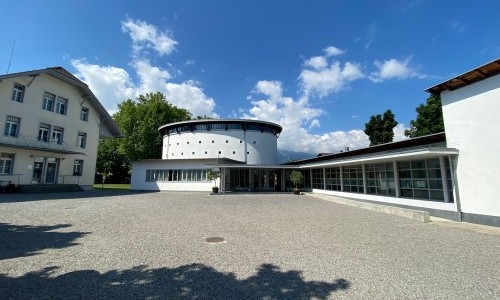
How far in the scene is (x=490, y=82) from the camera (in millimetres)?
9812

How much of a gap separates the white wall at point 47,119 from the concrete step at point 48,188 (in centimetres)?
131

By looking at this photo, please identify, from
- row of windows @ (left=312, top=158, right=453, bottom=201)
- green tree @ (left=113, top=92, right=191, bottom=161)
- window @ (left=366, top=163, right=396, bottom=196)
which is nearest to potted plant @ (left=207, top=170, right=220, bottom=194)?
row of windows @ (left=312, top=158, right=453, bottom=201)

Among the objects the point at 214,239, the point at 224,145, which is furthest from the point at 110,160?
the point at 214,239

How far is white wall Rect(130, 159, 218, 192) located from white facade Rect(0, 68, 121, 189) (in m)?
4.57

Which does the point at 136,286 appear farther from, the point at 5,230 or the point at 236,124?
the point at 236,124

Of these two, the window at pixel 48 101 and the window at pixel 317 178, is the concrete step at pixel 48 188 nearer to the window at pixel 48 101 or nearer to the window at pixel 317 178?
the window at pixel 48 101

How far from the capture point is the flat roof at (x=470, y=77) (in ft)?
31.4

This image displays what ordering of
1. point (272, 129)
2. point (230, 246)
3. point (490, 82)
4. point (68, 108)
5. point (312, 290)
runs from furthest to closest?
1. point (272, 129)
2. point (68, 108)
3. point (490, 82)
4. point (230, 246)
5. point (312, 290)

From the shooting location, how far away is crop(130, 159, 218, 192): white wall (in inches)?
1072

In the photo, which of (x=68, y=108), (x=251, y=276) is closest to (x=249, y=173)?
(x=68, y=108)

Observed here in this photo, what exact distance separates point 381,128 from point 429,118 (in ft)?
30.2

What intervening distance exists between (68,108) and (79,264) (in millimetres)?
25412

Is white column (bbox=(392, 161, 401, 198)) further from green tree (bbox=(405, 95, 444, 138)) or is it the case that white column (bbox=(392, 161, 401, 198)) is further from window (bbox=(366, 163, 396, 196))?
green tree (bbox=(405, 95, 444, 138))

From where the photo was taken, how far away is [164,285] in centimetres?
421
